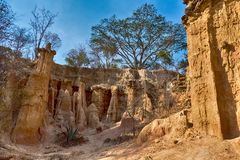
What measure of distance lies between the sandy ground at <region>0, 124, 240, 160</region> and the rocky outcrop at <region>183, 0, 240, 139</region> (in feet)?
1.95

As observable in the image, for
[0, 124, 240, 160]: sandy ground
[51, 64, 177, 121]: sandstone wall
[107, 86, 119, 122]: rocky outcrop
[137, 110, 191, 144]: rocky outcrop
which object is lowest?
[0, 124, 240, 160]: sandy ground

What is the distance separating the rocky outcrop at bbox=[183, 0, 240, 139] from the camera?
310 inches

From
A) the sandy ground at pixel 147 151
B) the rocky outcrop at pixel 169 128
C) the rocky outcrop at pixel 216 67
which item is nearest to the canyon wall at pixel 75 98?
the sandy ground at pixel 147 151

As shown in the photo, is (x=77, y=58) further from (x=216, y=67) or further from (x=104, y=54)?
(x=216, y=67)

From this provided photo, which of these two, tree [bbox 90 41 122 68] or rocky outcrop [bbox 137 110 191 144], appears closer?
rocky outcrop [bbox 137 110 191 144]

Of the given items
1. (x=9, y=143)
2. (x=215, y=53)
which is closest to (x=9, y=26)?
(x=9, y=143)

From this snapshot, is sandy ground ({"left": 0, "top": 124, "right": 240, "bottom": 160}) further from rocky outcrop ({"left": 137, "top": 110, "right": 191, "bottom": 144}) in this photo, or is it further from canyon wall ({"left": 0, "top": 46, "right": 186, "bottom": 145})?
canyon wall ({"left": 0, "top": 46, "right": 186, "bottom": 145})

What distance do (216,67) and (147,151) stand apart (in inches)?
133

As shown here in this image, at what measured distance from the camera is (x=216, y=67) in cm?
843

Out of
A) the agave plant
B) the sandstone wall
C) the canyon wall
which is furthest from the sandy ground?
the sandstone wall

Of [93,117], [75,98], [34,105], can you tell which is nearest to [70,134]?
[34,105]

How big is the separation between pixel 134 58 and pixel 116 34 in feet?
9.27

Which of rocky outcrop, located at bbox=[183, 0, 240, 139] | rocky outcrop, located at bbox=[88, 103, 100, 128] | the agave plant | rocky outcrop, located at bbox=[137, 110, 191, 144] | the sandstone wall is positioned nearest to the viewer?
rocky outcrop, located at bbox=[183, 0, 240, 139]

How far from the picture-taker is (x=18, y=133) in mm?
13531
